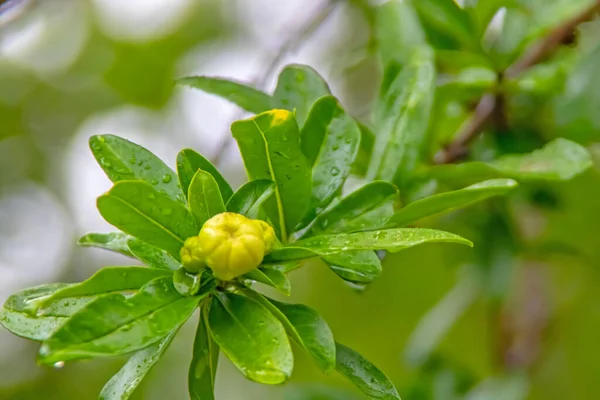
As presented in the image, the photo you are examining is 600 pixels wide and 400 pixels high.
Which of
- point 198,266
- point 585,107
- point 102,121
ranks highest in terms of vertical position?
point 198,266

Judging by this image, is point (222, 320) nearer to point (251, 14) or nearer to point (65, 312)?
point (65, 312)

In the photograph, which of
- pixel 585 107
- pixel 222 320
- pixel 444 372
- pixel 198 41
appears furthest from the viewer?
pixel 198 41

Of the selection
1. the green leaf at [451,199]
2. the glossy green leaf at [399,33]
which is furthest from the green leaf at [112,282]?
the glossy green leaf at [399,33]

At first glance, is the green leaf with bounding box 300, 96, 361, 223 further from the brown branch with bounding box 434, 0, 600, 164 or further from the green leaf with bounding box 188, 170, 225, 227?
the brown branch with bounding box 434, 0, 600, 164

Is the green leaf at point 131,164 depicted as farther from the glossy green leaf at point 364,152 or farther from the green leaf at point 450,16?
the green leaf at point 450,16

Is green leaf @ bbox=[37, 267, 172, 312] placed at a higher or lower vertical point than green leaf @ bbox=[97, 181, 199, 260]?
lower

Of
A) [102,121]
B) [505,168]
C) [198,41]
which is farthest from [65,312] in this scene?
[198,41]

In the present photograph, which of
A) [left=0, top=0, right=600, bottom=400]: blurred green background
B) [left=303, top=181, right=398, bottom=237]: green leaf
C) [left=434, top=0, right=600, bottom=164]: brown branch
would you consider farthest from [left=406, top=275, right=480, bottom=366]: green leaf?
[left=303, top=181, right=398, bottom=237]: green leaf

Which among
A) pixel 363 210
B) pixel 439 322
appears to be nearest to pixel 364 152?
pixel 363 210
